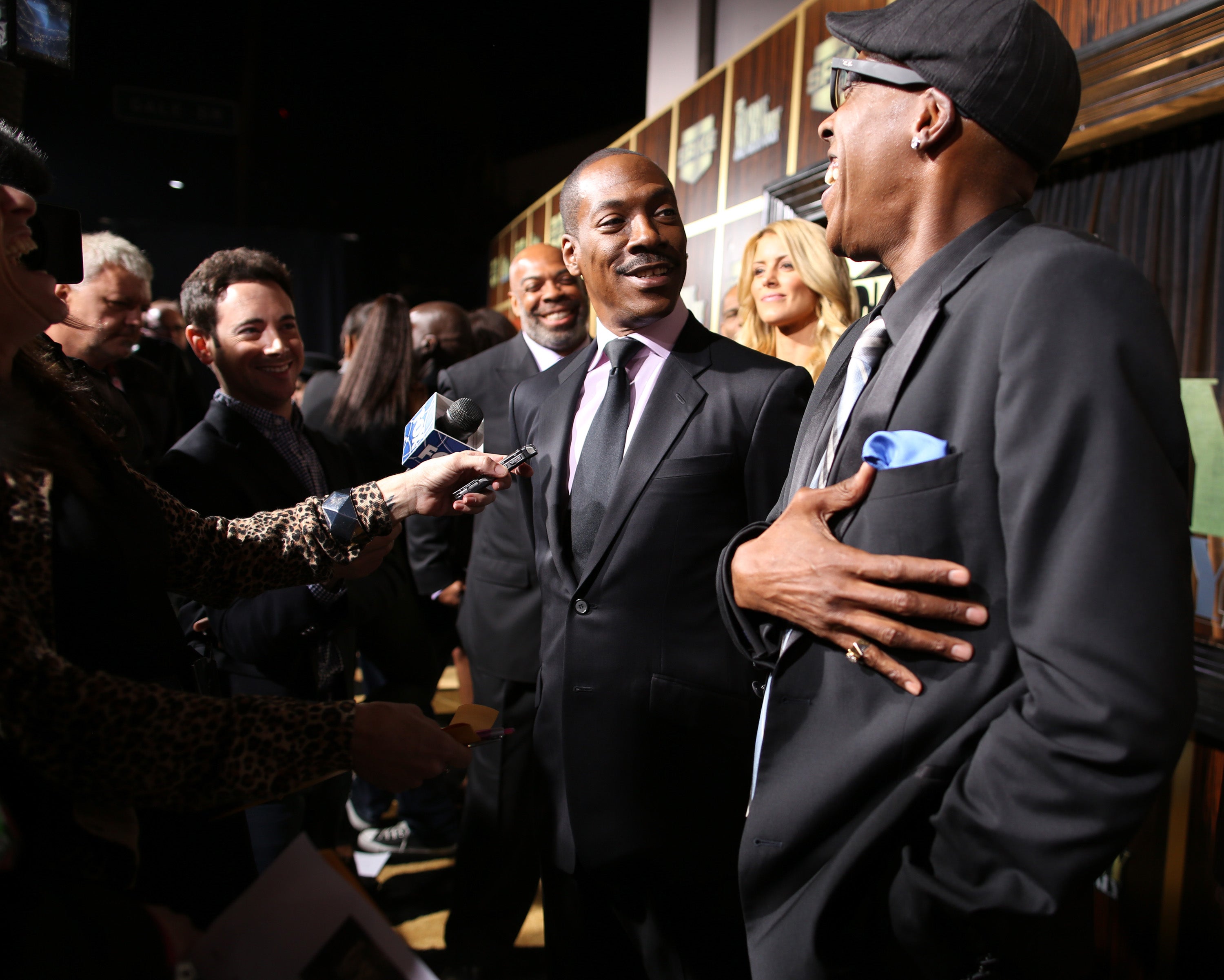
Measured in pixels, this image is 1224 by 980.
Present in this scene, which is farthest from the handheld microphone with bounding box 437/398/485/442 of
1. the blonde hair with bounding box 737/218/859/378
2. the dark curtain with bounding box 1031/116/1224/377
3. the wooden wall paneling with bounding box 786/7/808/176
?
the wooden wall paneling with bounding box 786/7/808/176

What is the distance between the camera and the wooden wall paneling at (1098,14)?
202 cm

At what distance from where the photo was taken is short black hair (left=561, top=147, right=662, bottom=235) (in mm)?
1784

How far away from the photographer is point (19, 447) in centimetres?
94

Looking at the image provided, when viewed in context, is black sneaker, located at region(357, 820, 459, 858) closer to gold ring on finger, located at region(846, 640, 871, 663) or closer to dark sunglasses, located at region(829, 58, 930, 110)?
gold ring on finger, located at region(846, 640, 871, 663)

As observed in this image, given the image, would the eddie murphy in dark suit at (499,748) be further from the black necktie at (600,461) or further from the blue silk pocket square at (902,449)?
the blue silk pocket square at (902,449)

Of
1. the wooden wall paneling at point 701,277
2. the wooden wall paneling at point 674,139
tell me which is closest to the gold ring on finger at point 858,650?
the wooden wall paneling at point 701,277

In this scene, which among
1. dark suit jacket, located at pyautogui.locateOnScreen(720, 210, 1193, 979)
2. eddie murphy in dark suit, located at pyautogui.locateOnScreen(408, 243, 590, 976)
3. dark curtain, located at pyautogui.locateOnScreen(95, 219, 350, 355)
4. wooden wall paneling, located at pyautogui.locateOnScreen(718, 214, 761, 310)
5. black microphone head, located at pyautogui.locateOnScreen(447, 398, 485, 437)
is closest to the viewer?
dark suit jacket, located at pyautogui.locateOnScreen(720, 210, 1193, 979)

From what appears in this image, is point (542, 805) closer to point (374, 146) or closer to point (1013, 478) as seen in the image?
point (1013, 478)

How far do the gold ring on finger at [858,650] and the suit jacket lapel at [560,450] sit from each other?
2.44 feet

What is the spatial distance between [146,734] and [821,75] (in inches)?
144

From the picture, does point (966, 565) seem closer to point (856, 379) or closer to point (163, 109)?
point (856, 379)

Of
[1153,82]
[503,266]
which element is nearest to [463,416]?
[1153,82]

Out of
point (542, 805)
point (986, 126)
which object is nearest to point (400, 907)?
point (542, 805)

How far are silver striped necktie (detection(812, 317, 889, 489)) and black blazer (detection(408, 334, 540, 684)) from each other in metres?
1.12
